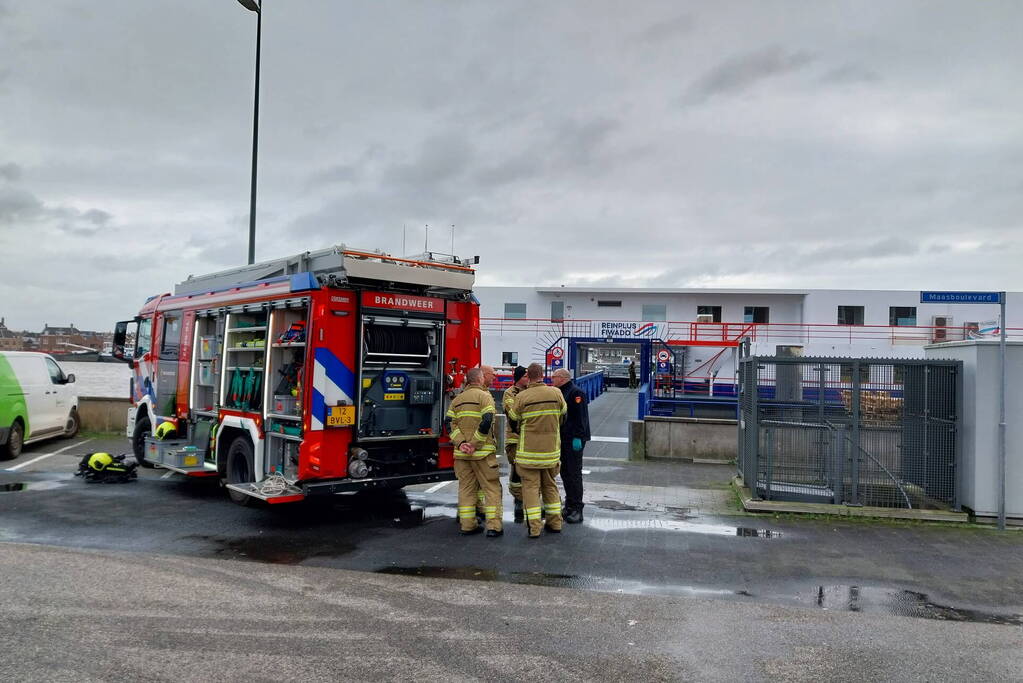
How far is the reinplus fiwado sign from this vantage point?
37.0 metres

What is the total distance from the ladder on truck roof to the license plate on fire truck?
1341 millimetres

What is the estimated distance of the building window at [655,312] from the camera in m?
39.7

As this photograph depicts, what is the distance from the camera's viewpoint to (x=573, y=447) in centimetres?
892

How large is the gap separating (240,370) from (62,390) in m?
8.39

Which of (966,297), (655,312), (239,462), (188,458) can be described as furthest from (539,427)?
(655,312)

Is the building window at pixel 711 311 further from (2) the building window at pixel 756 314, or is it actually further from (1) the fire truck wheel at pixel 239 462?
(1) the fire truck wheel at pixel 239 462

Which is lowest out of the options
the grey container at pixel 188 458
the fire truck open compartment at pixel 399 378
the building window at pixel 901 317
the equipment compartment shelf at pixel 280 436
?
the grey container at pixel 188 458

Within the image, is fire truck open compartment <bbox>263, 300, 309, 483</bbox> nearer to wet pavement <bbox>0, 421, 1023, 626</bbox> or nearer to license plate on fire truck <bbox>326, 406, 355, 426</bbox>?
license plate on fire truck <bbox>326, 406, 355, 426</bbox>

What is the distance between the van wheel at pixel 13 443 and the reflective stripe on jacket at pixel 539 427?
10.1 metres

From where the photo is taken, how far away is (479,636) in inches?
206

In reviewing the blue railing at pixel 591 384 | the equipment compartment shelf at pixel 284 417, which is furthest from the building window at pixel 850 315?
the equipment compartment shelf at pixel 284 417

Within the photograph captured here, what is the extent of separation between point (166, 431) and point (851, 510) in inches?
344

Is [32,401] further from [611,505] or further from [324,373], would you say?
[611,505]

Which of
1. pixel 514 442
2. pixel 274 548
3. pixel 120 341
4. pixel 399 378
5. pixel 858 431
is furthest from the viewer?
pixel 120 341
